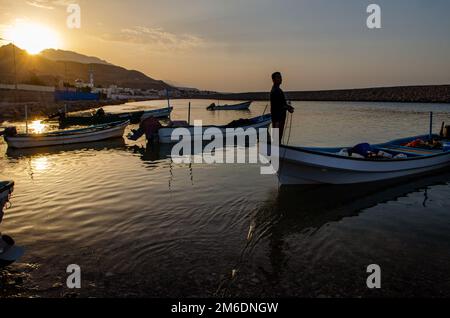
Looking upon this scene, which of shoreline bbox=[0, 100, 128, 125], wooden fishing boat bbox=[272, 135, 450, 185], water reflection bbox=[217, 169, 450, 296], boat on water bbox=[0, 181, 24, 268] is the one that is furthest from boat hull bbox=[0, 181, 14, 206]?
shoreline bbox=[0, 100, 128, 125]

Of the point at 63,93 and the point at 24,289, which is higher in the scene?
the point at 63,93

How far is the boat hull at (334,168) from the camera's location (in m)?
12.1

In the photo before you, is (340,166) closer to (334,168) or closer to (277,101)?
(334,168)

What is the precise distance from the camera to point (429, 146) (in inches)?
704

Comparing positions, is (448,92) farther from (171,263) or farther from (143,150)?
(171,263)

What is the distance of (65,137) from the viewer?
25703mm

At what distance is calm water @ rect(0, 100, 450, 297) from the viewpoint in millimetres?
6555

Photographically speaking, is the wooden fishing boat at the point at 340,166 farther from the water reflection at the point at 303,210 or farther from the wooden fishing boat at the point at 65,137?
the wooden fishing boat at the point at 65,137

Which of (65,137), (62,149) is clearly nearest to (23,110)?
(65,137)

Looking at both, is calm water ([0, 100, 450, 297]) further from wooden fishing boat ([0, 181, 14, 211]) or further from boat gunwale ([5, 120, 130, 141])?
boat gunwale ([5, 120, 130, 141])

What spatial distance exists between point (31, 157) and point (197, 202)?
1495 centimetres

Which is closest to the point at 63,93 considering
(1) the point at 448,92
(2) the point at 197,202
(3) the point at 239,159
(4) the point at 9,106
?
(4) the point at 9,106

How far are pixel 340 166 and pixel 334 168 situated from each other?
0.26m
